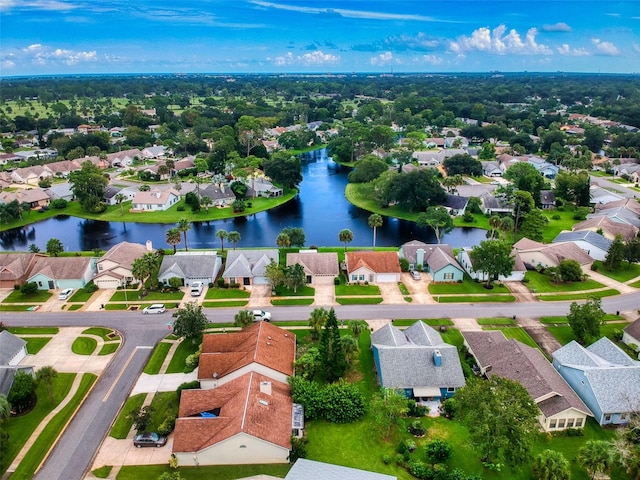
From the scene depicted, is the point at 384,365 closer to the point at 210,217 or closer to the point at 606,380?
the point at 606,380

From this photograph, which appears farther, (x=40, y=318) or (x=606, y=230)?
(x=606, y=230)

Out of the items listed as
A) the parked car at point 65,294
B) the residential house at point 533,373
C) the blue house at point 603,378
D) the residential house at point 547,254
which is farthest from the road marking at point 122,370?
the residential house at point 547,254

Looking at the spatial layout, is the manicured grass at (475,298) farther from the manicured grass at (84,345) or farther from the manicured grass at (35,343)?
the manicured grass at (35,343)

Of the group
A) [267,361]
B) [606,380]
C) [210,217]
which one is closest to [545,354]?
[606,380]

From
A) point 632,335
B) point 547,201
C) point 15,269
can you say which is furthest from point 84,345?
point 547,201

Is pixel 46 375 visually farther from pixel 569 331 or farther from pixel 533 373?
pixel 569 331

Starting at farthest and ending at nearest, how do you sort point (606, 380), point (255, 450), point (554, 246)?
→ point (554, 246) → point (606, 380) → point (255, 450)
